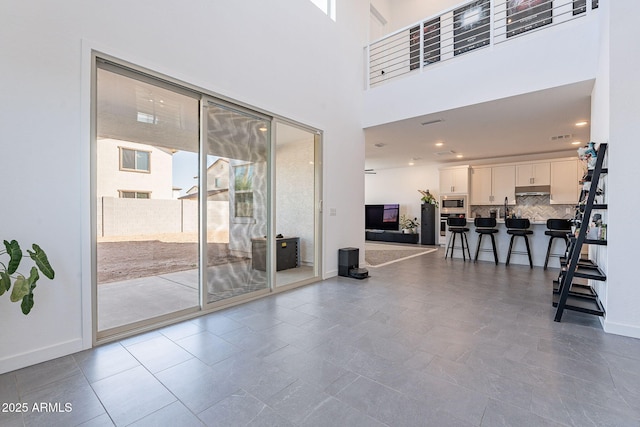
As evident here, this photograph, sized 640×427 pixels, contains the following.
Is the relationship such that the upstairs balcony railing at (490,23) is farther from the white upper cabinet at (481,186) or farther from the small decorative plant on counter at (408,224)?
the small decorative plant on counter at (408,224)

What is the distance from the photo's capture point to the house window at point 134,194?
8.76 ft

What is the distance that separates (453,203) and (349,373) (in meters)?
7.97

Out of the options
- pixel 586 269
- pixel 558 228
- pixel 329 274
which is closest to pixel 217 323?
pixel 329 274

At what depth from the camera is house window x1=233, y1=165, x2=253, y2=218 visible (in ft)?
11.6

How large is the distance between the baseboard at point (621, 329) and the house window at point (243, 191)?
381cm

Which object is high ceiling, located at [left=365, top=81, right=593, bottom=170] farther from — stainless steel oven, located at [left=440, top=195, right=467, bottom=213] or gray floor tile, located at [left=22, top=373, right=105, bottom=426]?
gray floor tile, located at [left=22, top=373, right=105, bottom=426]

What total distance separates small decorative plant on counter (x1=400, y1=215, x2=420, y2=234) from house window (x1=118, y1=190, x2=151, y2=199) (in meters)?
8.44

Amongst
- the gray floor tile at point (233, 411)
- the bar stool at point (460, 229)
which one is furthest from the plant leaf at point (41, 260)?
the bar stool at point (460, 229)

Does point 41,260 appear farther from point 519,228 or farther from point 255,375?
point 519,228

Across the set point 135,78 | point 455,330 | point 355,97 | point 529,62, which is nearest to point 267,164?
point 135,78

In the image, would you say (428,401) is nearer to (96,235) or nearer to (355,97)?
(96,235)

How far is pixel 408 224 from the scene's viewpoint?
10.0 meters

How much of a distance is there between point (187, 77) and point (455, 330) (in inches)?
142

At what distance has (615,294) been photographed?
8.63ft
